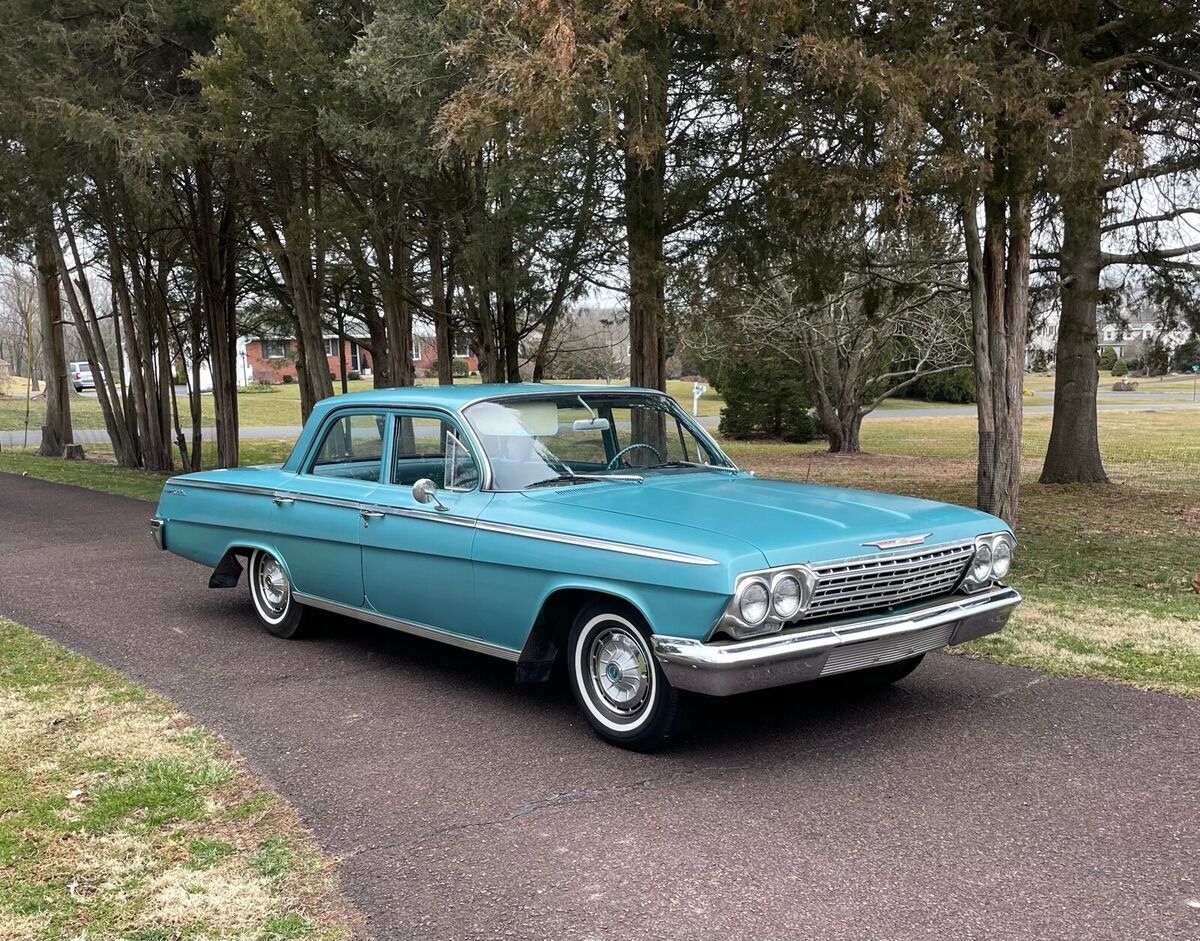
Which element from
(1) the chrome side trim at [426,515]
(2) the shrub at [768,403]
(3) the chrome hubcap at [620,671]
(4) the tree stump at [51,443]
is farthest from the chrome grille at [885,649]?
(2) the shrub at [768,403]

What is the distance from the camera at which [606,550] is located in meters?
4.62

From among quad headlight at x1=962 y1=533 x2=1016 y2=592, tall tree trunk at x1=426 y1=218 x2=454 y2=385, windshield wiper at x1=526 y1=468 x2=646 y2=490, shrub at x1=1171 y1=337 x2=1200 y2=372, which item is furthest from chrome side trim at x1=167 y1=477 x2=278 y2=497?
shrub at x1=1171 y1=337 x2=1200 y2=372

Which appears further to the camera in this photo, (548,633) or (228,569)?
(228,569)

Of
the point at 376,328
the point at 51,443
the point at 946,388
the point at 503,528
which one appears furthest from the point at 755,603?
the point at 946,388

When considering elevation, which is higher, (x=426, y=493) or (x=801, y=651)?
(x=426, y=493)

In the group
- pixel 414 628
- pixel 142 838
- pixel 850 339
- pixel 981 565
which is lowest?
pixel 142 838

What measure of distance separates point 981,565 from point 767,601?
1.36 meters

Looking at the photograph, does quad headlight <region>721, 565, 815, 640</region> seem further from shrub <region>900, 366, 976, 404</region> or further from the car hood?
shrub <region>900, 366, 976, 404</region>

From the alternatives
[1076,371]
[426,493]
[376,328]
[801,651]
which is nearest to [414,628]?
[426,493]

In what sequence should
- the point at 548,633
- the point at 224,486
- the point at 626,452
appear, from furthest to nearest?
1. the point at 224,486
2. the point at 626,452
3. the point at 548,633

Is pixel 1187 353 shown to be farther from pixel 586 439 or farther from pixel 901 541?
pixel 901 541

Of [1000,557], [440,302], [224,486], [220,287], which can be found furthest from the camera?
[220,287]

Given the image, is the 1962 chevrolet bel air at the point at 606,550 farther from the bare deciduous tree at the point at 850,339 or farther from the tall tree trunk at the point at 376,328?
the bare deciduous tree at the point at 850,339

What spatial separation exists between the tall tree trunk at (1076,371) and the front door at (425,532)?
12.3 metres
